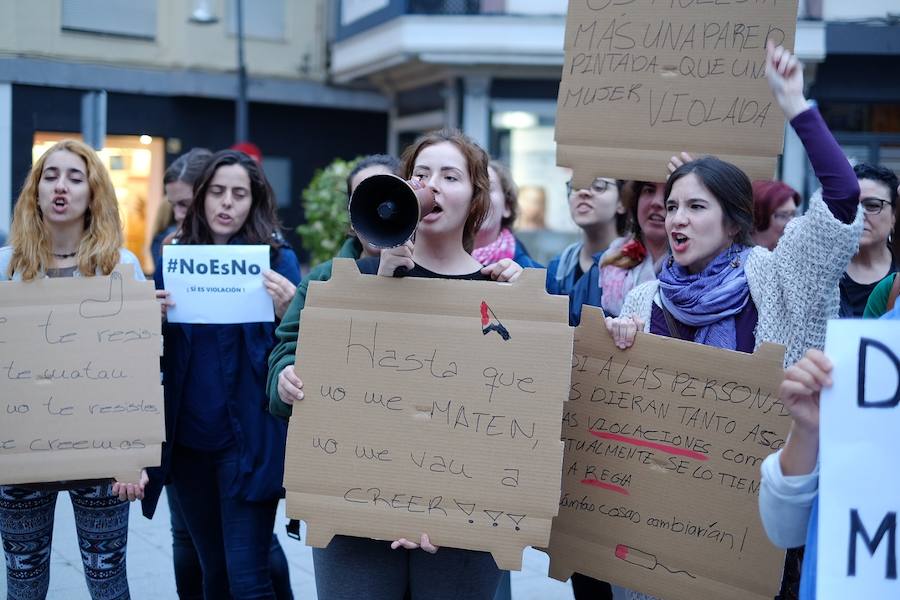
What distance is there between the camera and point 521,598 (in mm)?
4809

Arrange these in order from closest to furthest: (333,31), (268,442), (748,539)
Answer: (748,539), (268,442), (333,31)

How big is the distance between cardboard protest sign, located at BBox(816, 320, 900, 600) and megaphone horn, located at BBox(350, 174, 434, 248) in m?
0.96

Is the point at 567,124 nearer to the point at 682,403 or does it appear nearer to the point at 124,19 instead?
the point at 682,403

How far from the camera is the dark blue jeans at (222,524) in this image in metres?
3.37

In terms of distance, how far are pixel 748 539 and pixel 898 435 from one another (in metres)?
0.69

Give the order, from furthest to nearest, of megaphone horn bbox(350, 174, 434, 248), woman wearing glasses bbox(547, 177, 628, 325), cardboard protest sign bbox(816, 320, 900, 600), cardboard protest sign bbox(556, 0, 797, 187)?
woman wearing glasses bbox(547, 177, 628, 325) < cardboard protest sign bbox(556, 0, 797, 187) < megaphone horn bbox(350, 174, 434, 248) < cardboard protest sign bbox(816, 320, 900, 600)

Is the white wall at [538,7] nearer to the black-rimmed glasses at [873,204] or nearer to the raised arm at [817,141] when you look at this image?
the black-rimmed glasses at [873,204]

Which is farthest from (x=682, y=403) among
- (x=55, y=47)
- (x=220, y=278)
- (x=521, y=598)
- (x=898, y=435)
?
(x=55, y=47)

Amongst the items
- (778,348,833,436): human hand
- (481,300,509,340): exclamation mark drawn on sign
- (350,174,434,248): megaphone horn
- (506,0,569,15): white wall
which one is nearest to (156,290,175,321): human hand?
(350,174,434,248): megaphone horn

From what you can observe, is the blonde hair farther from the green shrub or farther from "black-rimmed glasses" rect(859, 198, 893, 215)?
the green shrub

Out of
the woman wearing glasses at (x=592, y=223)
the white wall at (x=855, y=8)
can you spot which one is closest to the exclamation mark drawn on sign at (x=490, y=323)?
the woman wearing glasses at (x=592, y=223)

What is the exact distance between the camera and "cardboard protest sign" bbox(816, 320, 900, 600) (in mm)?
1834

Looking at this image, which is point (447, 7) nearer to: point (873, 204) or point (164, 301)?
point (873, 204)

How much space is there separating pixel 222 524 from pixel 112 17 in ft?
43.8
